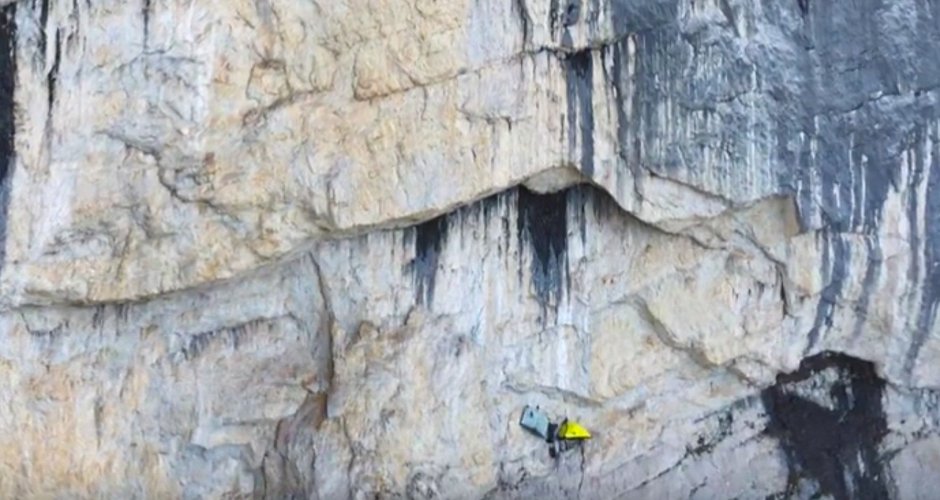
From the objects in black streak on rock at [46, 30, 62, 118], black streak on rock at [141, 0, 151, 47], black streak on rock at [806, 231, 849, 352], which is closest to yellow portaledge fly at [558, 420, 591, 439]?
black streak on rock at [806, 231, 849, 352]

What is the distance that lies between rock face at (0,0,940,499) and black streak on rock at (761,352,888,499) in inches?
0.5

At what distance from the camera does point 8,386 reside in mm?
4352

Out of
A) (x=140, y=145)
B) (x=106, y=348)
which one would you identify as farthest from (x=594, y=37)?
(x=106, y=348)

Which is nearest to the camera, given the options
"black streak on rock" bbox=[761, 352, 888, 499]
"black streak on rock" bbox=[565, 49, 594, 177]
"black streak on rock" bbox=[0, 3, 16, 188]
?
"black streak on rock" bbox=[0, 3, 16, 188]

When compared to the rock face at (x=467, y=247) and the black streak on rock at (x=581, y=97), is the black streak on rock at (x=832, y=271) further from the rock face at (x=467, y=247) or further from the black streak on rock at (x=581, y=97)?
the black streak on rock at (x=581, y=97)

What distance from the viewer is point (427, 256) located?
460cm

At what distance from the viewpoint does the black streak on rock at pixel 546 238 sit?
183 inches

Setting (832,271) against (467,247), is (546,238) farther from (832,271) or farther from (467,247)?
(832,271)

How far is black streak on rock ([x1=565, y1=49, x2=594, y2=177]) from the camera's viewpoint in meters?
4.19

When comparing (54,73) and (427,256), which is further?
(427,256)

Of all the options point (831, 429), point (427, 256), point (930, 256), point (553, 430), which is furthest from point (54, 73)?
point (831, 429)

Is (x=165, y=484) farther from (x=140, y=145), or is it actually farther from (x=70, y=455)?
(x=140, y=145)

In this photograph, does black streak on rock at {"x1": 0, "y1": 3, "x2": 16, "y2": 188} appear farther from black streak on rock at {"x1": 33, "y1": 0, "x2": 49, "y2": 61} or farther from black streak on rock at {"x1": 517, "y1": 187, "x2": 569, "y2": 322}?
black streak on rock at {"x1": 517, "y1": 187, "x2": 569, "y2": 322}

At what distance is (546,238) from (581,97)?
717mm
